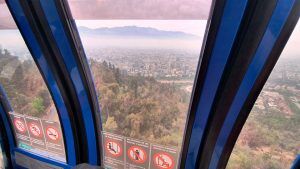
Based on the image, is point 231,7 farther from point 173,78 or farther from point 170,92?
point 170,92

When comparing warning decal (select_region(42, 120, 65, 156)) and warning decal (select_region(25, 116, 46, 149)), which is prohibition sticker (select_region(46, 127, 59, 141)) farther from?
warning decal (select_region(25, 116, 46, 149))

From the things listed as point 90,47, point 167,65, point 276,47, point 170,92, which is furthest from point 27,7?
point 276,47

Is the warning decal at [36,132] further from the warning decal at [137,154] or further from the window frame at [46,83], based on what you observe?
the warning decal at [137,154]

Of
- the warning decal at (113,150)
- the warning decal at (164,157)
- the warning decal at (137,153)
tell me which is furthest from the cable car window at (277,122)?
the warning decal at (113,150)

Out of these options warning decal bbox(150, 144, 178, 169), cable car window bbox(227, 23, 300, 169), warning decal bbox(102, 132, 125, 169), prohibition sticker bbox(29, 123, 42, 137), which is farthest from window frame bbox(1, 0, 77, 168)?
cable car window bbox(227, 23, 300, 169)

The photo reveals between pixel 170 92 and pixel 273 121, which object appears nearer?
pixel 273 121

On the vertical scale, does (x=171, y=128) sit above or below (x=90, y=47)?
below

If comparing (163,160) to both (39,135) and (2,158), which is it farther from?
(2,158)
